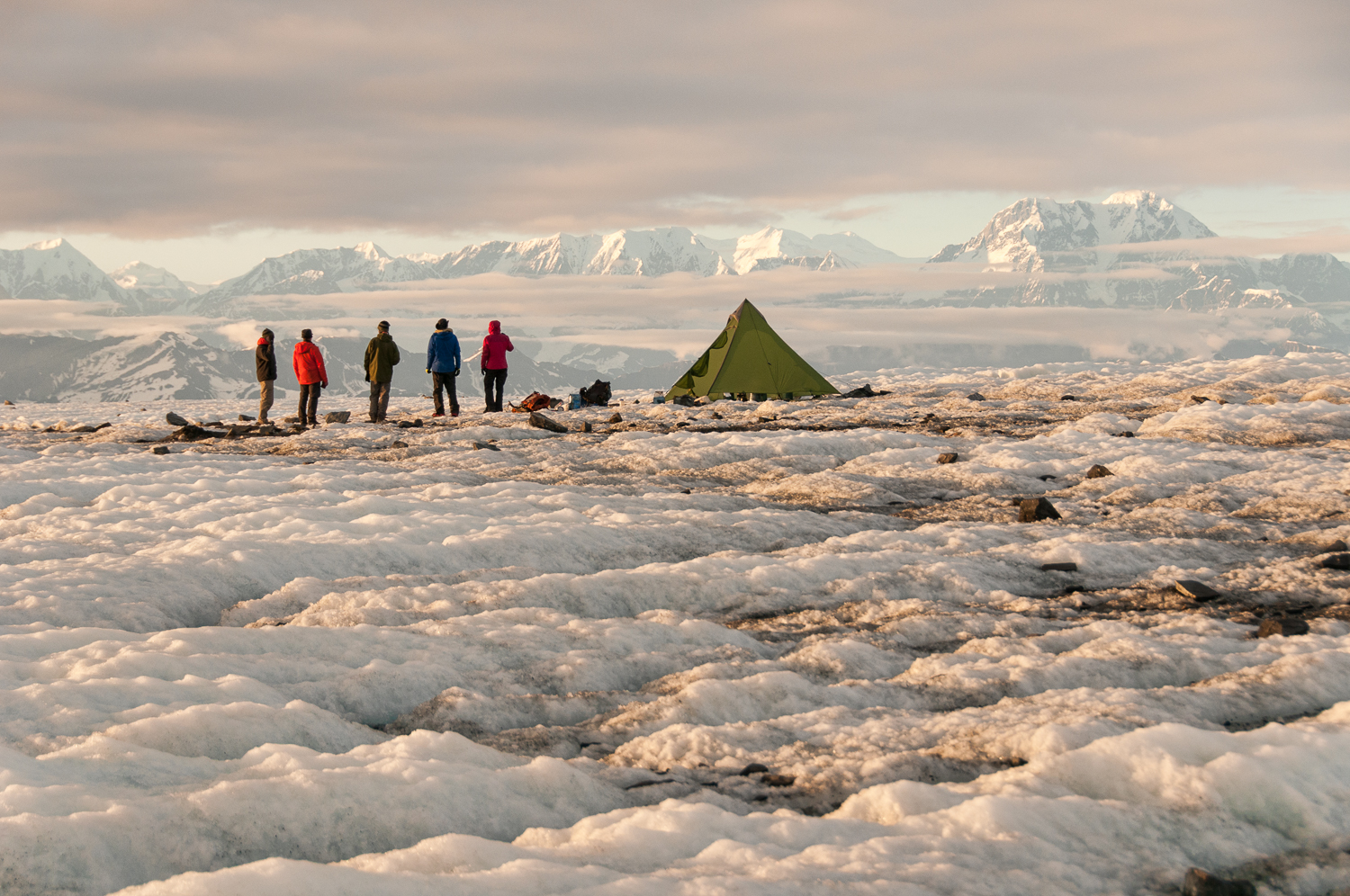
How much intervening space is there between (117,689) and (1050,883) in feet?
20.1

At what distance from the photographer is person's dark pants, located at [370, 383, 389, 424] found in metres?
28.3

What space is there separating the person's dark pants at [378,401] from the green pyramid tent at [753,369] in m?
11.8

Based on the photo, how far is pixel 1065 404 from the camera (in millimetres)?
31609

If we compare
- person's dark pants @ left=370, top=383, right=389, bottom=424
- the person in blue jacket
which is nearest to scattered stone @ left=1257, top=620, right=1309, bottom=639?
the person in blue jacket

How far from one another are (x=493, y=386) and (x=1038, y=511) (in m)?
22.3

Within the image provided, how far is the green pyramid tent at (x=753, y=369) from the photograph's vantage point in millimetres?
36000

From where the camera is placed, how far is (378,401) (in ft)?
94.5

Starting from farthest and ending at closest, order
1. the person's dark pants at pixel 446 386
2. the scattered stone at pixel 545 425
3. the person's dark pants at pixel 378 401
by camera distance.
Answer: the person's dark pants at pixel 446 386 → the person's dark pants at pixel 378 401 → the scattered stone at pixel 545 425

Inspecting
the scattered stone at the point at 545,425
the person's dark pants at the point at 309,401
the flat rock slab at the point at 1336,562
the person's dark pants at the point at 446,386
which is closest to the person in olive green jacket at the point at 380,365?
the person's dark pants at the point at 446,386

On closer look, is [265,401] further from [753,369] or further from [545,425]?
[753,369]

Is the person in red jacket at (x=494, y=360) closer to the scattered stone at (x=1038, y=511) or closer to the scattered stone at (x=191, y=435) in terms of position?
the scattered stone at (x=191, y=435)

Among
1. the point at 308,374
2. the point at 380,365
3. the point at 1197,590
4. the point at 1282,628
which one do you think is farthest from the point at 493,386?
the point at 1282,628

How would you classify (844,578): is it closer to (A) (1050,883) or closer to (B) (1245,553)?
(B) (1245,553)

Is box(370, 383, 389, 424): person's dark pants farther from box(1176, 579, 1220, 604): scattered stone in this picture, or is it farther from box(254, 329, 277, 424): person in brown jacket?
box(1176, 579, 1220, 604): scattered stone
